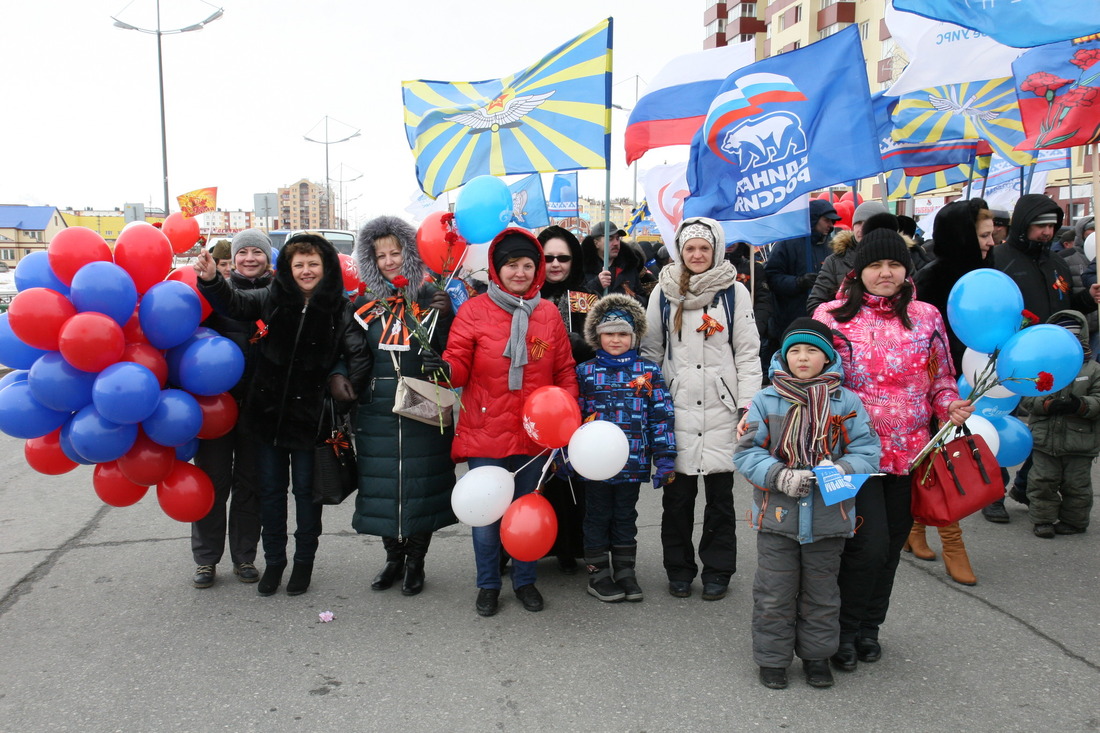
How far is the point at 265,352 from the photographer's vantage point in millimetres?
3895

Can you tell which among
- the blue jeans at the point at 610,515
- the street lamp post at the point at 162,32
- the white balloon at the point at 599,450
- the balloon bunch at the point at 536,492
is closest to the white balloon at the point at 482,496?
the balloon bunch at the point at 536,492

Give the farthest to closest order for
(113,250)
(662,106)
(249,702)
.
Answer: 1. (662,106)
2. (113,250)
3. (249,702)

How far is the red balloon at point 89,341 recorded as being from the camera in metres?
3.28

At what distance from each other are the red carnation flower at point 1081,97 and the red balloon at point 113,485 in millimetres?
5259

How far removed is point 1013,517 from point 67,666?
547cm

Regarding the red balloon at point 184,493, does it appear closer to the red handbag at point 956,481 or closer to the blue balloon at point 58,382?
the blue balloon at point 58,382

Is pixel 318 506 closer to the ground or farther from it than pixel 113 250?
closer to the ground

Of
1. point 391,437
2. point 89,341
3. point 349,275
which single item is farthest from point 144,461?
point 349,275

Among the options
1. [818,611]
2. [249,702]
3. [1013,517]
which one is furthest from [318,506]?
[1013,517]

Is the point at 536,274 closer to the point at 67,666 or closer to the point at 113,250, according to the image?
the point at 113,250

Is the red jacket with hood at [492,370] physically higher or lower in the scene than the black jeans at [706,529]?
higher

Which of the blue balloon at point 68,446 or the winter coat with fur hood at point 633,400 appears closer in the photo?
the blue balloon at point 68,446

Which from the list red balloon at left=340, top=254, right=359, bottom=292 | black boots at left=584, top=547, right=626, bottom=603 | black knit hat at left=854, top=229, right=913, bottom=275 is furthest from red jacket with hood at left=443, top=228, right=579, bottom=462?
black knit hat at left=854, top=229, right=913, bottom=275

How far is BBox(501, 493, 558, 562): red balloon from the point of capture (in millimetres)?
3572
